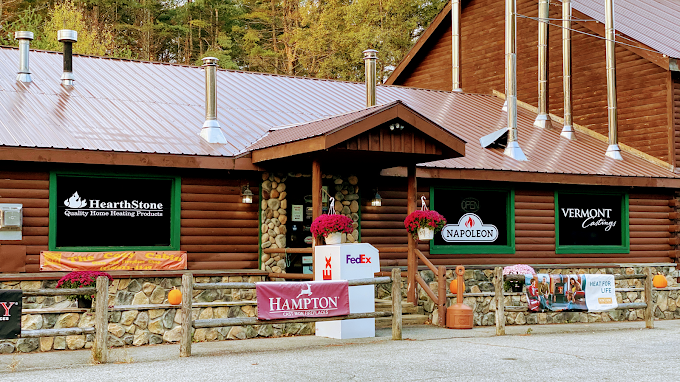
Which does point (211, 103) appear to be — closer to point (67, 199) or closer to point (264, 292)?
point (67, 199)

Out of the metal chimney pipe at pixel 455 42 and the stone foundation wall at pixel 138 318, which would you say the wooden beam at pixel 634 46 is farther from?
the stone foundation wall at pixel 138 318

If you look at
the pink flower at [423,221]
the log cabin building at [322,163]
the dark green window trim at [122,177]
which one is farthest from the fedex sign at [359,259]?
the dark green window trim at [122,177]

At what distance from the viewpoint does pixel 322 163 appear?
Answer: 14.0 metres

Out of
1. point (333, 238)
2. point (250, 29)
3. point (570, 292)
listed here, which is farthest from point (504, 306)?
point (250, 29)


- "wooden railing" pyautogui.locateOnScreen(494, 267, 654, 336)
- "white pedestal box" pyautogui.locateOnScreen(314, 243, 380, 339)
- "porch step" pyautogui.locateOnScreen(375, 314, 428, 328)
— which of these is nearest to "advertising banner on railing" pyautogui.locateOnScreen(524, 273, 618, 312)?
"wooden railing" pyautogui.locateOnScreen(494, 267, 654, 336)

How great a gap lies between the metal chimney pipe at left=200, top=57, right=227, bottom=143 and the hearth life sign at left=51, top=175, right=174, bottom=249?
122cm

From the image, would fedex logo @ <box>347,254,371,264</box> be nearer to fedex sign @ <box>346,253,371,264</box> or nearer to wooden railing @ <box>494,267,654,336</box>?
fedex sign @ <box>346,253,371,264</box>

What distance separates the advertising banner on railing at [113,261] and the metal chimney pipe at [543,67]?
1097 centimetres

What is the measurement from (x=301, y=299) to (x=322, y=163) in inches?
152

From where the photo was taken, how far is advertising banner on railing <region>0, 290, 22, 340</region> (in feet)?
29.7

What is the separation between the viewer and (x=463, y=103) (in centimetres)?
2105

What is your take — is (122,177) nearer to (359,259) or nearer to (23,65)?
(23,65)

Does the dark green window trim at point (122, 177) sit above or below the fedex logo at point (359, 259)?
above

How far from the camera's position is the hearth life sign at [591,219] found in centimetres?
1742
